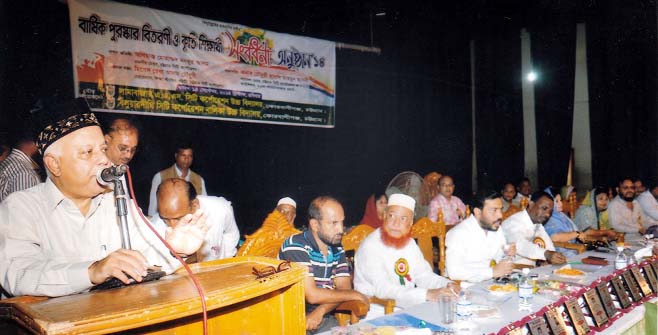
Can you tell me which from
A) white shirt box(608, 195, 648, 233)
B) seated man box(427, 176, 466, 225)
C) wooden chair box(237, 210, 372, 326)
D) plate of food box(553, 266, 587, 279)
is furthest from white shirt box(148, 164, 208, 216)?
white shirt box(608, 195, 648, 233)

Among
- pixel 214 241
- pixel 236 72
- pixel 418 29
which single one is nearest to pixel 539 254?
pixel 214 241

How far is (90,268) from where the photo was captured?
123cm

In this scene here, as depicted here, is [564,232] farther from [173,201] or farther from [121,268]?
[121,268]

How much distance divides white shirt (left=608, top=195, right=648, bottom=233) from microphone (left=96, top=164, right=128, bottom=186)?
7.22m

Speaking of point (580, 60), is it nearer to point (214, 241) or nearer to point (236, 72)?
point (236, 72)

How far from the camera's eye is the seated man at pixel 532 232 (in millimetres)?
4316

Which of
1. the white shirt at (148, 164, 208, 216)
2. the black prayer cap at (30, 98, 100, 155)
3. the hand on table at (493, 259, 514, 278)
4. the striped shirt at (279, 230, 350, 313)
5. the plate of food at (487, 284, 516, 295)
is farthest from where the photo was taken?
the white shirt at (148, 164, 208, 216)

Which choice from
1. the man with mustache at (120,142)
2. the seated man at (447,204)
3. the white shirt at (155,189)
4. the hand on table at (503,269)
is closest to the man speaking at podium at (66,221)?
the man with mustache at (120,142)

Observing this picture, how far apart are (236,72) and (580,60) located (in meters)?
8.15

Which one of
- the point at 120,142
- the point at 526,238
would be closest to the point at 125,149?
the point at 120,142

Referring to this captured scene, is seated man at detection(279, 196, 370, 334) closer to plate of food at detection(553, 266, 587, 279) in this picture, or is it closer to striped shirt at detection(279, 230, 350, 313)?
striped shirt at detection(279, 230, 350, 313)

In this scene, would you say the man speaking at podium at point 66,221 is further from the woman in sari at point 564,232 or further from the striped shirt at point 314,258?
the woman in sari at point 564,232

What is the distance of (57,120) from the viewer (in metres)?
1.46

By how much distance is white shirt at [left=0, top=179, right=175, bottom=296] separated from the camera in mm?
1225
